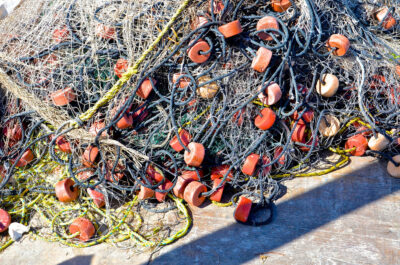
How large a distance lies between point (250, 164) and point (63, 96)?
1494 millimetres

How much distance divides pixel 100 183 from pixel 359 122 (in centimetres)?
213

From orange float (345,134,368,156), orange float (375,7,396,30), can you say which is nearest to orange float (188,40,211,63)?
orange float (345,134,368,156)

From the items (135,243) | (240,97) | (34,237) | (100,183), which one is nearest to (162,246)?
(135,243)

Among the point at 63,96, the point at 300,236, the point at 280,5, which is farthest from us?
the point at 280,5

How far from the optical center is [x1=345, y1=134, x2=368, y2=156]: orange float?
3.10m

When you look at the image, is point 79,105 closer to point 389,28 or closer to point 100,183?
point 100,183

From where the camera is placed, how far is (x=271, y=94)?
2816mm

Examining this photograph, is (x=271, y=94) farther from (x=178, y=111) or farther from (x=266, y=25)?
(x=178, y=111)

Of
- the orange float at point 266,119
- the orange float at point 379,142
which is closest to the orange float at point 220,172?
the orange float at point 266,119

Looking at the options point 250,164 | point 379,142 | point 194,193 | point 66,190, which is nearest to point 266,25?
point 250,164

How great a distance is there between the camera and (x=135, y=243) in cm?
277

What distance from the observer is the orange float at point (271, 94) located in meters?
2.81

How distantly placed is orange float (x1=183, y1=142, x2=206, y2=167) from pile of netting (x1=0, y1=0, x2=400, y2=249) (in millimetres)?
15

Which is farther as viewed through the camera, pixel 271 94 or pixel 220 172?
pixel 220 172
